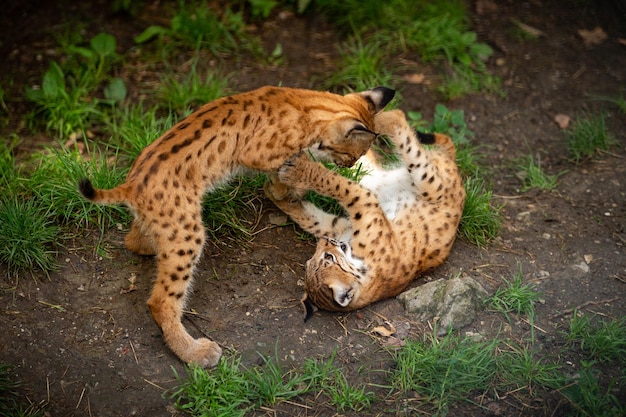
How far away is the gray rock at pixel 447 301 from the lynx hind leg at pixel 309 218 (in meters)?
0.77

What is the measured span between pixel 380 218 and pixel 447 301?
83cm

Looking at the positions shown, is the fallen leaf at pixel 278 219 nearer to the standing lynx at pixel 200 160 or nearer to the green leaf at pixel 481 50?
the standing lynx at pixel 200 160

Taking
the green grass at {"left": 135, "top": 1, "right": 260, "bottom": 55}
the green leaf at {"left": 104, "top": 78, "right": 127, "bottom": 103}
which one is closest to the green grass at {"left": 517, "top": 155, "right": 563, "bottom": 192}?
the green grass at {"left": 135, "top": 1, "right": 260, "bottom": 55}

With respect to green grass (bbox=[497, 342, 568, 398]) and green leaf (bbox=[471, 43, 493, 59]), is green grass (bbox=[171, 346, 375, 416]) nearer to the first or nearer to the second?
green grass (bbox=[497, 342, 568, 398])

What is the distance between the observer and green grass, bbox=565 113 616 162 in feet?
23.5

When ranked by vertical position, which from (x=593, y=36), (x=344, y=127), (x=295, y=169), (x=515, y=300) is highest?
(x=344, y=127)

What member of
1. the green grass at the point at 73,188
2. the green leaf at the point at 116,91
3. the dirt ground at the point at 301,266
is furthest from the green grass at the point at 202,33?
the green grass at the point at 73,188

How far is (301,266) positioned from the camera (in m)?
5.91

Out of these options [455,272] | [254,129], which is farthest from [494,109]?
[254,129]

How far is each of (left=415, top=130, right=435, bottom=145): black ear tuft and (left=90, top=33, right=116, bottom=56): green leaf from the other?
326 centimetres

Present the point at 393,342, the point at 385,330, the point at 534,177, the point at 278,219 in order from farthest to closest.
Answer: the point at 534,177 → the point at 278,219 → the point at 385,330 → the point at 393,342

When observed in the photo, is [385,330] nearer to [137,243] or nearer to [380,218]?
[380,218]

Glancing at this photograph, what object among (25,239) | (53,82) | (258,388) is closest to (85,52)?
(53,82)

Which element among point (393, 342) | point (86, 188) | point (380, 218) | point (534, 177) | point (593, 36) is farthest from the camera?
point (593, 36)
